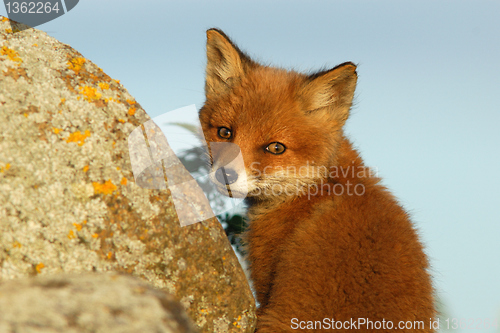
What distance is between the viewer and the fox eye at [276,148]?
4.09 meters

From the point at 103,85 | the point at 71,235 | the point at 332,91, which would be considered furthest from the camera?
the point at 332,91

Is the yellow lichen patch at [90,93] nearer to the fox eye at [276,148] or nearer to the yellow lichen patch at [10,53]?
the yellow lichen patch at [10,53]

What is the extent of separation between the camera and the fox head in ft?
13.2

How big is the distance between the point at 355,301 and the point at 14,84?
3.09m

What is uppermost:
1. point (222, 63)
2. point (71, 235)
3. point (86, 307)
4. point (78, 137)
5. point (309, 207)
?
point (222, 63)

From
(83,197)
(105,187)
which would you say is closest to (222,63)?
(105,187)

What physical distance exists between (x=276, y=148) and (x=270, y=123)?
275 mm

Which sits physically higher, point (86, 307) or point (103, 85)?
point (103, 85)

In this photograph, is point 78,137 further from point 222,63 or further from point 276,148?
point 222,63

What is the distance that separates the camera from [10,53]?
2.85 m

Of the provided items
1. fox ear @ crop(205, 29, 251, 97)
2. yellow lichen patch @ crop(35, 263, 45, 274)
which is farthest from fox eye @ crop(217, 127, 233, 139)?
yellow lichen patch @ crop(35, 263, 45, 274)

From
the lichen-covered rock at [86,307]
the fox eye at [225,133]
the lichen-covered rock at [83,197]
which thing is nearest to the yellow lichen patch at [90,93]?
the lichen-covered rock at [83,197]

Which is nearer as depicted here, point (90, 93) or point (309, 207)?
point (90, 93)

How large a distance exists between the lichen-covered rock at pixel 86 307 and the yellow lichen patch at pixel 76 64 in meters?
1.67
